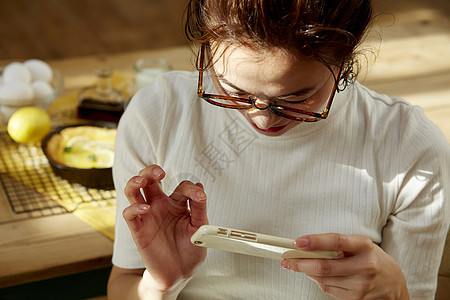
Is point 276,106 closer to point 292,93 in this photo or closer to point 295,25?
point 292,93

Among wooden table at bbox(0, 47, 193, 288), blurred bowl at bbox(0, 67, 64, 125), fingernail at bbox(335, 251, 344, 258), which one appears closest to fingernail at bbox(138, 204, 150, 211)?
fingernail at bbox(335, 251, 344, 258)

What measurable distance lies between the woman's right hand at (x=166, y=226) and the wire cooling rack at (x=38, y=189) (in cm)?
52

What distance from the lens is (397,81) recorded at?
7.16ft

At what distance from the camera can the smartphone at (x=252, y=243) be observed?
38.1 inches

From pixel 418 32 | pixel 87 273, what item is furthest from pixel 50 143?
pixel 418 32

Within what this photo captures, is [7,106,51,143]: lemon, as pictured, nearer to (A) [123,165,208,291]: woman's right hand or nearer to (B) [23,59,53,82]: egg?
(B) [23,59,53,82]: egg

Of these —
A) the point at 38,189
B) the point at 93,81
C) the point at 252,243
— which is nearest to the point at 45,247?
the point at 38,189

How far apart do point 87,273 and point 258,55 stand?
0.83m

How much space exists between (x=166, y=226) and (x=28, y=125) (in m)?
0.79

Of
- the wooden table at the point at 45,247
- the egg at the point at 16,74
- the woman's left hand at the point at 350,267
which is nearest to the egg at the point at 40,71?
the egg at the point at 16,74

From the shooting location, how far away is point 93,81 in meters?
2.08

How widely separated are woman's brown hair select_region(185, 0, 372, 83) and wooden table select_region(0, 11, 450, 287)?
192 mm

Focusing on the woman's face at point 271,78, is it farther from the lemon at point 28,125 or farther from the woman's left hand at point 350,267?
the lemon at point 28,125

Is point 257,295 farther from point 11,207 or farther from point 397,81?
point 397,81
